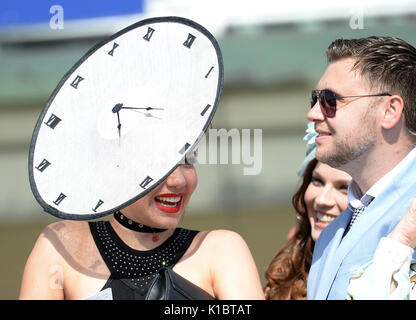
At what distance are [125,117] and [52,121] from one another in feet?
0.76

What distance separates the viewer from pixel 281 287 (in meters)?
3.29

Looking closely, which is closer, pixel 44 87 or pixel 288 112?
pixel 288 112

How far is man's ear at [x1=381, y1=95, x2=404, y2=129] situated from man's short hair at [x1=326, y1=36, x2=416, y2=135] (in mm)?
22

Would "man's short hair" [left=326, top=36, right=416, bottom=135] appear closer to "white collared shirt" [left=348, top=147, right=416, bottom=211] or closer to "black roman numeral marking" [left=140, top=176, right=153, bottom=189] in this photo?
"white collared shirt" [left=348, top=147, right=416, bottom=211]

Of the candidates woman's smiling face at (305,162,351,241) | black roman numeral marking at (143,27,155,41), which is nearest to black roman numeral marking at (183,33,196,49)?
black roman numeral marking at (143,27,155,41)

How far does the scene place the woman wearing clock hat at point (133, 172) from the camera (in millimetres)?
1855

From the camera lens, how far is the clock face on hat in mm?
1840

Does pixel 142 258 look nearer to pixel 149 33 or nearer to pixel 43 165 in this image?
pixel 43 165

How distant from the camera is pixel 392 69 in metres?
2.27

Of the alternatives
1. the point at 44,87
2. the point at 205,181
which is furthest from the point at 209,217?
the point at 44,87

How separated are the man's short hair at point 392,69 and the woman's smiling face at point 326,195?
2.59ft

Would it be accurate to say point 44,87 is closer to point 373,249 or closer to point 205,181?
point 205,181

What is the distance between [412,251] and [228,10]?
11010 mm

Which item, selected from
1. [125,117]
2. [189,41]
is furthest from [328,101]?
[125,117]
